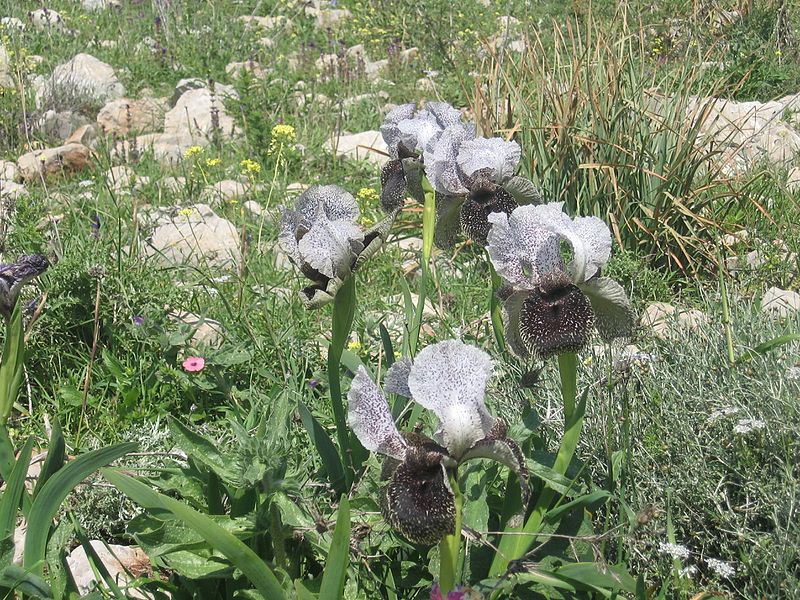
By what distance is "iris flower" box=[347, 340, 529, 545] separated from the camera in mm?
1188

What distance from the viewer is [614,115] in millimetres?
3635

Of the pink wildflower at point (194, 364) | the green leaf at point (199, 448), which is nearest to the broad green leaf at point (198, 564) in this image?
the green leaf at point (199, 448)

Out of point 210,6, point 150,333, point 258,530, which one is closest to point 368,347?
point 150,333

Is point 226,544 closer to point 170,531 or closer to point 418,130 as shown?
point 170,531

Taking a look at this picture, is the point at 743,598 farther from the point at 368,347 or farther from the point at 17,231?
the point at 17,231

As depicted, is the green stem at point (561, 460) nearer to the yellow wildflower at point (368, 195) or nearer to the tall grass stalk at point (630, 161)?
the tall grass stalk at point (630, 161)

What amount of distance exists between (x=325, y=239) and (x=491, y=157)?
20.6 inches

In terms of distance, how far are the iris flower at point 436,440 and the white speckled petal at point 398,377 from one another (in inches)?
2.2

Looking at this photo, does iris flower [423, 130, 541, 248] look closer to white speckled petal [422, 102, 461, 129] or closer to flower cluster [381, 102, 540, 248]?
flower cluster [381, 102, 540, 248]

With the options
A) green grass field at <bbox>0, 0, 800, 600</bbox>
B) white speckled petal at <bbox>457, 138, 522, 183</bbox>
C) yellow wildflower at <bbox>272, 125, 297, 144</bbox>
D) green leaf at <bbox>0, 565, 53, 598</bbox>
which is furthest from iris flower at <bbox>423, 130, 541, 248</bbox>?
yellow wildflower at <bbox>272, 125, 297, 144</bbox>

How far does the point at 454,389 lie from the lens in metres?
1.22

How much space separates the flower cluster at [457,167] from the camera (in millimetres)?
1879

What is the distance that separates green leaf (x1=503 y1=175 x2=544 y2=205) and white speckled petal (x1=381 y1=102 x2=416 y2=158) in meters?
0.34

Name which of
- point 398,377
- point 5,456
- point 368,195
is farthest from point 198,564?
point 368,195
